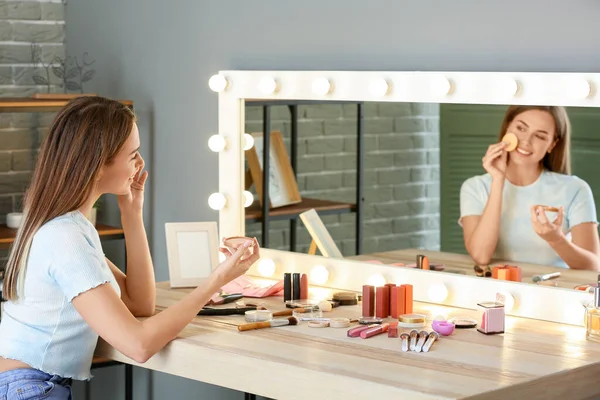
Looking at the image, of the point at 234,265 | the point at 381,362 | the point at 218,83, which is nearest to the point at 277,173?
the point at 218,83

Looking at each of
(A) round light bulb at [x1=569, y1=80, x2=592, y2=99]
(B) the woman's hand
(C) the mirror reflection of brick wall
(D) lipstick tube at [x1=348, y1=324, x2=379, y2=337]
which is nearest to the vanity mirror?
(A) round light bulb at [x1=569, y1=80, x2=592, y2=99]

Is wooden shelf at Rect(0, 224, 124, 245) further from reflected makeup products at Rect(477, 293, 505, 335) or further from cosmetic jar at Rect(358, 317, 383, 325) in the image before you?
reflected makeup products at Rect(477, 293, 505, 335)

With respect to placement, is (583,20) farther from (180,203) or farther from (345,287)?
(180,203)

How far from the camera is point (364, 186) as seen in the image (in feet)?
8.66

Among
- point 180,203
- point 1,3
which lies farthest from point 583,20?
point 1,3

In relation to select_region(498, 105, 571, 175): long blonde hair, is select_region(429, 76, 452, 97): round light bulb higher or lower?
higher

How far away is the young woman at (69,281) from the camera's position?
1992 mm

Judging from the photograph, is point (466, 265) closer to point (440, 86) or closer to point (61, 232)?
point (440, 86)

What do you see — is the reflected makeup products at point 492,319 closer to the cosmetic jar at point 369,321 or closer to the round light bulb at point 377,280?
the cosmetic jar at point 369,321

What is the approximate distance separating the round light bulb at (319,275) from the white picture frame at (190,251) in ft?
0.83

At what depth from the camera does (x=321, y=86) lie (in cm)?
263

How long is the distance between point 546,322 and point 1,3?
6.48 feet

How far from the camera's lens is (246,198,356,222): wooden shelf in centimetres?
266

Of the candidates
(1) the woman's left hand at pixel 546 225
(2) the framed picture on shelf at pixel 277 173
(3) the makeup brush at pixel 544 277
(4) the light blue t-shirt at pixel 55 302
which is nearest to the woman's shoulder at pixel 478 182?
(1) the woman's left hand at pixel 546 225
